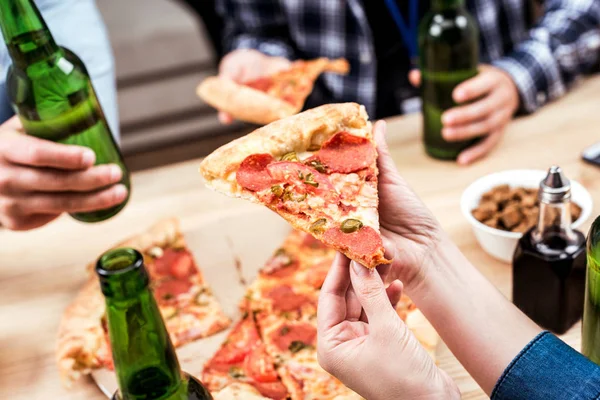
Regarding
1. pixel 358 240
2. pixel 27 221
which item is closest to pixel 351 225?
pixel 358 240

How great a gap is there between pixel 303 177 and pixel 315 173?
0.03 meters

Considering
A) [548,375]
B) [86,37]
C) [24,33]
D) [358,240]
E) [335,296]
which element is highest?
[24,33]

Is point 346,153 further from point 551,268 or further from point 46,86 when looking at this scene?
point 46,86

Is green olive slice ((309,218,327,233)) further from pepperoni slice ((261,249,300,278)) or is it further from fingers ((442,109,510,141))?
fingers ((442,109,510,141))

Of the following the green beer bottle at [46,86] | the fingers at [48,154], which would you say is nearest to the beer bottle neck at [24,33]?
the green beer bottle at [46,86]

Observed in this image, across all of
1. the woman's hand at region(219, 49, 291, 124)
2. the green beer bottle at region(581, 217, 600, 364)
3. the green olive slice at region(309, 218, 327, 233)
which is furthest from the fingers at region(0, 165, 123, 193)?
the green beer bottle at region(581, 217, 600, 364)

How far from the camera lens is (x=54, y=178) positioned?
130 cm

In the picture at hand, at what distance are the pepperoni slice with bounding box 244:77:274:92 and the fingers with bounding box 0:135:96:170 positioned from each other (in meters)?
0.72

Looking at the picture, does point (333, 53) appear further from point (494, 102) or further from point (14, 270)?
point (14, 270)

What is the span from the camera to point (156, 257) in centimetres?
147

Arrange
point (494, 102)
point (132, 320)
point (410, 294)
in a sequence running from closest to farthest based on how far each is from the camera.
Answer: point (132, 320) < point (410, 294) < point (494, 102)

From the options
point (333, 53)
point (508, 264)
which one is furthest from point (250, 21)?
point (508, 264)

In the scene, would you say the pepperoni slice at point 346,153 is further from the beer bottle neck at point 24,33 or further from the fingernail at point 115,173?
the beer bottle neck at point 24,33

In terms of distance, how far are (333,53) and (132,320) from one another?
1685mm
